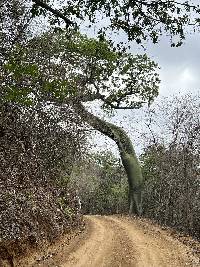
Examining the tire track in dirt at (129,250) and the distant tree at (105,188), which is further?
the distant tree at (105,188)

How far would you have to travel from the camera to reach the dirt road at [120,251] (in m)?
14.5

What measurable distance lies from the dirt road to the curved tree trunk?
12622mm

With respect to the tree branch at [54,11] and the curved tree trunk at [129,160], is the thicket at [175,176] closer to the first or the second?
the curved tree trunk at [129,160]

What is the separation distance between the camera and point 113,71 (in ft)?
107

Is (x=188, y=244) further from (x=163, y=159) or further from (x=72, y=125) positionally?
(x=163, y=159)

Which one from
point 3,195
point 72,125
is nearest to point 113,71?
point 72,125

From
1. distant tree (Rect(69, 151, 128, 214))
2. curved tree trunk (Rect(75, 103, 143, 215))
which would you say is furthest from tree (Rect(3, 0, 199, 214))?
distant tree (Rect(69, 151, 128, 214))

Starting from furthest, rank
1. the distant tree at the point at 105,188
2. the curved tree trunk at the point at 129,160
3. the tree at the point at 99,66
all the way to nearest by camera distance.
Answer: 1. the distant tree at the point at 105,188
2. the curved tree trunk at the point at 129,160
3. the tree at the point at 99,66

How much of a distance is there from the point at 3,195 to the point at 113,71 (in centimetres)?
2186

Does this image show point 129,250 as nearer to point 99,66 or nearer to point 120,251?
point 120,251

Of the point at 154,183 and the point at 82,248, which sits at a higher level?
the point at 154,183

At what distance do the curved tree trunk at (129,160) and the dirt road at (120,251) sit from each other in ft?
41.4

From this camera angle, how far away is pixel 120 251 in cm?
1580

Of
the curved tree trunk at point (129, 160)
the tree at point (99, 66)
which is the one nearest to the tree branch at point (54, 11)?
the tree at point (99, 66)
